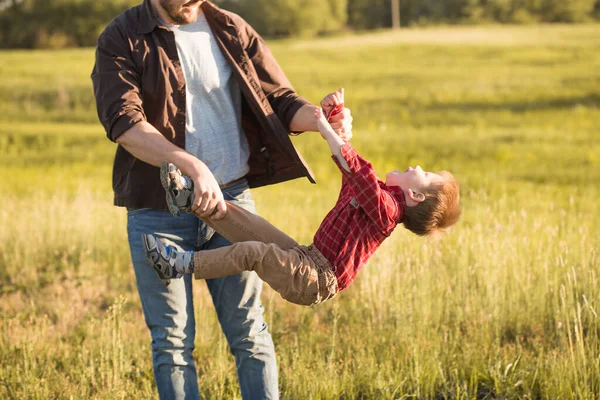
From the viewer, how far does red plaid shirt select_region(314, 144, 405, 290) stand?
3.72 m

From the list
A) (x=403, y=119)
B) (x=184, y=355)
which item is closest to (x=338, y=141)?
(x=184, y=355)

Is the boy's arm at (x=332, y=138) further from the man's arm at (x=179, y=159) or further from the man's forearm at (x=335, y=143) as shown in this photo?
the man's arm at (x=179, y=159)

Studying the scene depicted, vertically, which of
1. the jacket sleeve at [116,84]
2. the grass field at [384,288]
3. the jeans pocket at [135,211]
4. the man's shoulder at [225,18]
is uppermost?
the man's shoulder at [225,18]

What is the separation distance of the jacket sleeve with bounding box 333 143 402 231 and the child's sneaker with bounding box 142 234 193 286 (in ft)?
2.52

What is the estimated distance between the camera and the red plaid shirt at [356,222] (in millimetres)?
3721

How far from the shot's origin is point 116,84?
3.72 metres

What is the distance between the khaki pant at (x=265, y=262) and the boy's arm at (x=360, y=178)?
31 centimetres

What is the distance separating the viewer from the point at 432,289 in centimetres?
566

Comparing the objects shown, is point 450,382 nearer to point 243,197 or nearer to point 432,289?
point 432,289

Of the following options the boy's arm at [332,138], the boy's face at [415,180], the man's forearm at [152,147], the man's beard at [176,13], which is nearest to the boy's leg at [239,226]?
the man's forearm at [152,147]

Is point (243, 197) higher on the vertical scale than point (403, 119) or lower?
higher

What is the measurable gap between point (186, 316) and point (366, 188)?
1.01m

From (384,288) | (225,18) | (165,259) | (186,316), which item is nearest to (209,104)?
(225,18)

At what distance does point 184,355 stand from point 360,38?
4809cm
